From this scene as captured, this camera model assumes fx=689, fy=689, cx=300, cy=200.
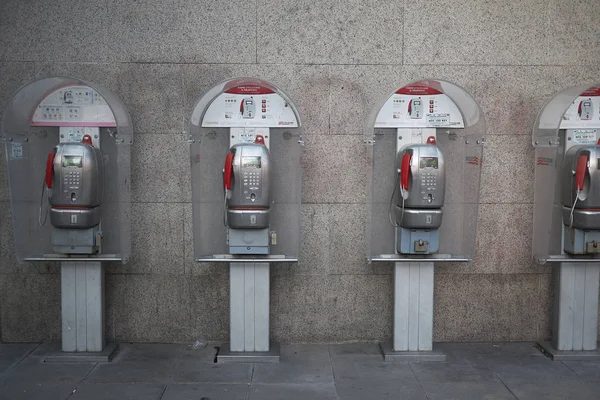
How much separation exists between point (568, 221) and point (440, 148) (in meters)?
1.11

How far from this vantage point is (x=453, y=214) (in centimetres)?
547

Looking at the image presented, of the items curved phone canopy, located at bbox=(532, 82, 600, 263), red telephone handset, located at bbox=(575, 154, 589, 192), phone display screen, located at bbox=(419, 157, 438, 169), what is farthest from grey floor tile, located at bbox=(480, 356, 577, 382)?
phone display screen, located at bbox=(419, 157, 438, 169)

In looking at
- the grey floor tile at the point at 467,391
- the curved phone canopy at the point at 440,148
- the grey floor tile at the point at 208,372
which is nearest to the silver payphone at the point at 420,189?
the curved phone canopy at the point at 440,148

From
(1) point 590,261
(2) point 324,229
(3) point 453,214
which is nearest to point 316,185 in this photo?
(2) point 324,229

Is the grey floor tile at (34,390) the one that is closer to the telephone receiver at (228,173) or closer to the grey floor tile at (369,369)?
the telephone receiver at (228,173)

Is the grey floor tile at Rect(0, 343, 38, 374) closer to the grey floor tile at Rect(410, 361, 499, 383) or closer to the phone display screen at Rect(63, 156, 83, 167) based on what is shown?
the phone display screen at Rect(63, 156, 83, 167)

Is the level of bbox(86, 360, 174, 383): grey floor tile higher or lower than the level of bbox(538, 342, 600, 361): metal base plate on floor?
lower

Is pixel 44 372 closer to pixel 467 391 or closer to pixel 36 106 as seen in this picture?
pixel 36 106

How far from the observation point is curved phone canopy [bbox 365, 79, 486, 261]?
519 centimetres

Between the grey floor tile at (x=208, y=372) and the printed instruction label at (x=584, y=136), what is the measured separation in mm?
3010

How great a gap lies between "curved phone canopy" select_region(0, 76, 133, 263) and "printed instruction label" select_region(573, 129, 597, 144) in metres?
3.42

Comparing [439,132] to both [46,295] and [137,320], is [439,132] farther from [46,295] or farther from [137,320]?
[46,295]

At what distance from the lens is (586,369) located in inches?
200

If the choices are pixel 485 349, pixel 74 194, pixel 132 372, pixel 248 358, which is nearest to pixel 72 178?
pixel 74 194
